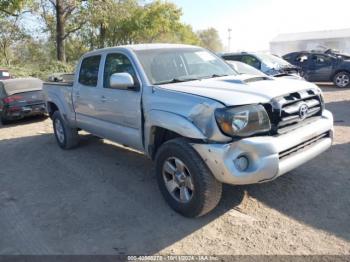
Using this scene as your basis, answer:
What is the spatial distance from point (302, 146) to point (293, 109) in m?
0.43

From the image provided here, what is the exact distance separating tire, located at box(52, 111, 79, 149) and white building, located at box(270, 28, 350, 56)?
34995 mm

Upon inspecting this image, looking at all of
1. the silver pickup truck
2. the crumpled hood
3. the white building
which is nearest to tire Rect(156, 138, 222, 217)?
the silver pickup truck

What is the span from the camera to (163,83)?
4254mm

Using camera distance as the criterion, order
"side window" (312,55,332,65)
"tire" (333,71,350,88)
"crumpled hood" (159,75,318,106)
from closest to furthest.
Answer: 1. "crumpled hood" (159,75,318,106)
2. "tire" (333,71,350,88)
3. "side window" (312,55,332,65)

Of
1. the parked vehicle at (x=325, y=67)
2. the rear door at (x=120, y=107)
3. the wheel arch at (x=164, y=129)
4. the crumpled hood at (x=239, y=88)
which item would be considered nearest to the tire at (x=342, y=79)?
the parked vehicle at (x=325, y=67)

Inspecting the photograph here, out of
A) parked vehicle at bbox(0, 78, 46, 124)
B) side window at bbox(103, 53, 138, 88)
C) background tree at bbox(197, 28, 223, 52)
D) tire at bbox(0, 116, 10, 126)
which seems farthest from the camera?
background tree at bbox(197, 28, 223, 52)

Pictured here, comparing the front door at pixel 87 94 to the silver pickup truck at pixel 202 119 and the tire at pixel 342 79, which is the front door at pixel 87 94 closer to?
the silver pickup truck at pixel 202 119

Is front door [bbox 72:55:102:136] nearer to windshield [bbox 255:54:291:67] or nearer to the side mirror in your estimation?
the side mirror

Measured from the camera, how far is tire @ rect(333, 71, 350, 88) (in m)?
13.7

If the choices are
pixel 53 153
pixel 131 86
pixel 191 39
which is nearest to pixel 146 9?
pixel 191 39

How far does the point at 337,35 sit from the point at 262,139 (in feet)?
140

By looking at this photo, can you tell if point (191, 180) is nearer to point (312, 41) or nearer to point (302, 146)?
point (302, 146)

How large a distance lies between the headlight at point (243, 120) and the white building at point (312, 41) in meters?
36.7

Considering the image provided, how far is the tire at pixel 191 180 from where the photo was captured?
11.3 feet
